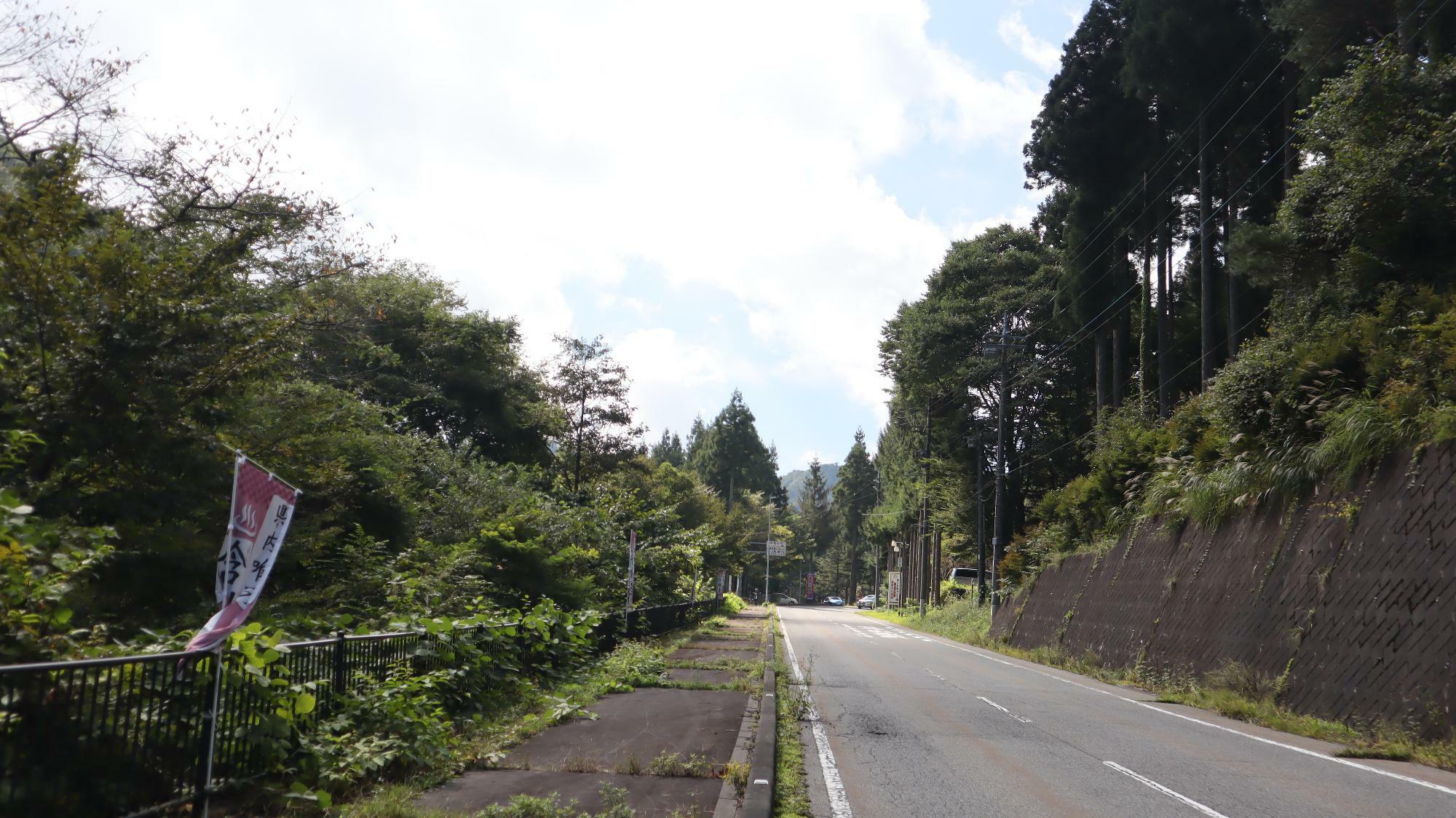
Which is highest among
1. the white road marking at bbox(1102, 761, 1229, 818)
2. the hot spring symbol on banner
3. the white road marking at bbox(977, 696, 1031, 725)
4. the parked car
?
the hot spring symbol on banner

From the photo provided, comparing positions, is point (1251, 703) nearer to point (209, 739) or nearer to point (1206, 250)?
point (209, 739)

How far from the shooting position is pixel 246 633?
5516 millimetres

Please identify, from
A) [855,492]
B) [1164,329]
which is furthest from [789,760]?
[855,492]

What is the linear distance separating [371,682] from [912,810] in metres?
4.59

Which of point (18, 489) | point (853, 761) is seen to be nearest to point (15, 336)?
point (18, 489)

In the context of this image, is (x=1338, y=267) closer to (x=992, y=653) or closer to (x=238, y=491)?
(x=992, y=653)

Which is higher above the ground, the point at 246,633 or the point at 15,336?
the point at 15,336

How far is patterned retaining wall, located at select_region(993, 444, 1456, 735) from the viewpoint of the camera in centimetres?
1024

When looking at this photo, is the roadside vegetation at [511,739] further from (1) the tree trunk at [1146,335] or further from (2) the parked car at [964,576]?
(2) the parked car at [964,576]

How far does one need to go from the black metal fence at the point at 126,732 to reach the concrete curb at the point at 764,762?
3.27 metres

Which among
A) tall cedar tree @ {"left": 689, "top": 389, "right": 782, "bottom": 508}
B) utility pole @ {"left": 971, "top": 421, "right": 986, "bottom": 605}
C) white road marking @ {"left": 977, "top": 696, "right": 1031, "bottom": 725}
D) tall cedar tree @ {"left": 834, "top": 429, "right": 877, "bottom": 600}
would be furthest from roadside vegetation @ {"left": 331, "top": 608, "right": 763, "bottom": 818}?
tall cedar tree @ {"left": 834, "top": 429, "right": 877, "bottom": 600}

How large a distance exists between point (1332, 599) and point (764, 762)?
9302 millimetres

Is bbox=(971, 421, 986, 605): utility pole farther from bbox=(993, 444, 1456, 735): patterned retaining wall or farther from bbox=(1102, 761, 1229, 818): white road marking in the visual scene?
bbox=(1102, 761, 1229, 818): white road marking

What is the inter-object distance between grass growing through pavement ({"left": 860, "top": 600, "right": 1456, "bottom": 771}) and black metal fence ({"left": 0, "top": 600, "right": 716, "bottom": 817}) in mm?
10632
